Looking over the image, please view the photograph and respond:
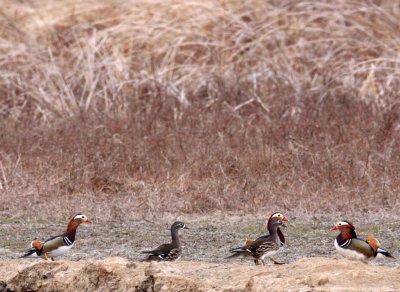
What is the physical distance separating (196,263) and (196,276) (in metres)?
0.42

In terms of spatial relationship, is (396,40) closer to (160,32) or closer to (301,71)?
(301,71)

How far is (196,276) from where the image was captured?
6266 mm

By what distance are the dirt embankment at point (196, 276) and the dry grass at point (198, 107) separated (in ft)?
9.16

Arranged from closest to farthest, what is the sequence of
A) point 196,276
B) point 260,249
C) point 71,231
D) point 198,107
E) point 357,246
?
point 196,276
point 357,246
point 260,249
point 71,231
point 198,107

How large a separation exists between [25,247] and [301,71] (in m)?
6.19

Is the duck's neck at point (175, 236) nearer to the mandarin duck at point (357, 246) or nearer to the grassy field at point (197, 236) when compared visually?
the grassy field at point (197, 236)

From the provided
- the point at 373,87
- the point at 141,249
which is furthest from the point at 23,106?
the point at 141,249

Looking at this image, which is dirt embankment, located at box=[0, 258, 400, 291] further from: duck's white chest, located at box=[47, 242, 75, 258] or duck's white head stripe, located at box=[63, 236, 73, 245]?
duck's white head stripe, located at box=[63, 236, 73, 245]

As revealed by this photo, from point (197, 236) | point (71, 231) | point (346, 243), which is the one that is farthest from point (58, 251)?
point (346, 243)

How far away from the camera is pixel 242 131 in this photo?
11.7 meters

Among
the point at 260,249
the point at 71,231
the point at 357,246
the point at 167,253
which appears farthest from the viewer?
A: the point at 71,231

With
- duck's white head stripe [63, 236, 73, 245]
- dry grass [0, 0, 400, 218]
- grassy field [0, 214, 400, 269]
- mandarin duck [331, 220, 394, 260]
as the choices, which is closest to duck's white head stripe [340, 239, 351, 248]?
mandarin duck [331, 220, 394, 260]

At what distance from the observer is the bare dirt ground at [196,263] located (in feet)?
18.7

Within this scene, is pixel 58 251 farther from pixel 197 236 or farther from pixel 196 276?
pixel 197 236
